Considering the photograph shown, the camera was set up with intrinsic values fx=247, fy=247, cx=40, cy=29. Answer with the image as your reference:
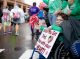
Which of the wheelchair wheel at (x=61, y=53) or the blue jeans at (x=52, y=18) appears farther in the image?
the blue jeans at (x=52, y=18)

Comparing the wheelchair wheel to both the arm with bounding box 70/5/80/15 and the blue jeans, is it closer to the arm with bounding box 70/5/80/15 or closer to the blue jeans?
the arm with bounding box 70/5/80/15

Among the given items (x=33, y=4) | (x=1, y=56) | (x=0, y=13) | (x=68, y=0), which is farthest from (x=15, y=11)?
(x=68, y=0)

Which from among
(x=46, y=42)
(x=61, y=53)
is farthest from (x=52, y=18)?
(x=61, y=53)

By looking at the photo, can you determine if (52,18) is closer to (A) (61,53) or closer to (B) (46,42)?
(B) (46,42)

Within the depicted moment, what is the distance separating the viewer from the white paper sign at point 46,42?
500 centimetres

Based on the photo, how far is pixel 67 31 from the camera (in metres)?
4.89

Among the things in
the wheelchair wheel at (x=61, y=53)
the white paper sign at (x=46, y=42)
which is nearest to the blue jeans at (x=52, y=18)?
the white paper sign at (x=46, y=42)

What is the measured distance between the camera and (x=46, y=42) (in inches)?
204

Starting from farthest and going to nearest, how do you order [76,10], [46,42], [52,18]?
[52,18]
[46,42]
[76,10]

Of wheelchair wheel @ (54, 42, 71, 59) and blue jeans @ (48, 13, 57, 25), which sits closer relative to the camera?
wheelchair wheel @ (54, 42, 71, 59)

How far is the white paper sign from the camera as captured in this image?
5001mm

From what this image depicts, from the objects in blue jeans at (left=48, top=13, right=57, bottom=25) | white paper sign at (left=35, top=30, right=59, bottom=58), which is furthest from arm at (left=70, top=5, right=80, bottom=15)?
blue jeans at (left=48, top=13, right=57, bottom=25)

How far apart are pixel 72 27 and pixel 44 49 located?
29.5 inches

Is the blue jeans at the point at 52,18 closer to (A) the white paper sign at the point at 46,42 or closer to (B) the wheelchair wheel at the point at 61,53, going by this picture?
(A) the white paper sign at the point at 46,42
